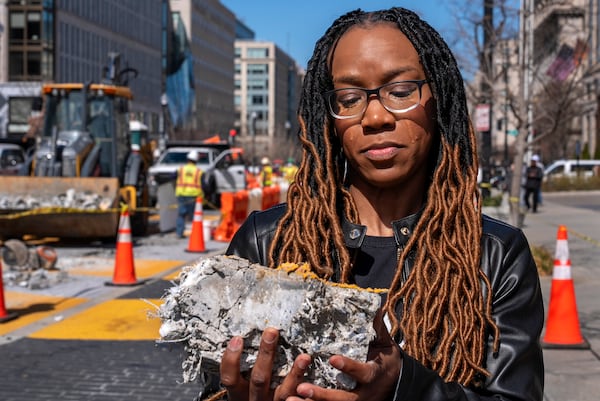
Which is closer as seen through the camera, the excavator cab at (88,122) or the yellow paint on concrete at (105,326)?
the yellow paint on concrete at (105,326)

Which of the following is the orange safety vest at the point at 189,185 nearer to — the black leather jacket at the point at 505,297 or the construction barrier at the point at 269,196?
the construction barrier at the point at 269,196

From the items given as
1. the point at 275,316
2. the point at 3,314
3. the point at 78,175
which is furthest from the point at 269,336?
the point at 78,175

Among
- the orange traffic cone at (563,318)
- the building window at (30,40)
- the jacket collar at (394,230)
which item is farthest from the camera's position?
the building window at (30,40)

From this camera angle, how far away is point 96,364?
22.5 feet

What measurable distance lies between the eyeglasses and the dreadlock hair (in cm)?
7

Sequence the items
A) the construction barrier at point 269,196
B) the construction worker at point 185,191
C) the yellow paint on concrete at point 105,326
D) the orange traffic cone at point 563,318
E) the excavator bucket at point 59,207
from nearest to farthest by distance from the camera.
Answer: the orange traffic cone at point 563,318, the yellow paint on concrete at point 105,326, the excavator bucket at point 59,207, the construction worker at point 185,191, the construction barrier at point 269,196

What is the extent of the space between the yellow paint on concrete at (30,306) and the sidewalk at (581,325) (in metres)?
5.12

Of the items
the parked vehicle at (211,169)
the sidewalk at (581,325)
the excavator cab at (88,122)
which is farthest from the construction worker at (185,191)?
the parked vehicle at (211,169)

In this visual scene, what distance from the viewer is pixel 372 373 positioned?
4.89 ft

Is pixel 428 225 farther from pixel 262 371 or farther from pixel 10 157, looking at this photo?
pixel 10 157

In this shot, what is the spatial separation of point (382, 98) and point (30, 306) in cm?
826

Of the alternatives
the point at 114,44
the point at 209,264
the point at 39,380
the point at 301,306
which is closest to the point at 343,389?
the point at 301,306

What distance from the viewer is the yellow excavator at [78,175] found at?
15148 millimetres

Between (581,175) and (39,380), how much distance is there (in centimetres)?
4140
